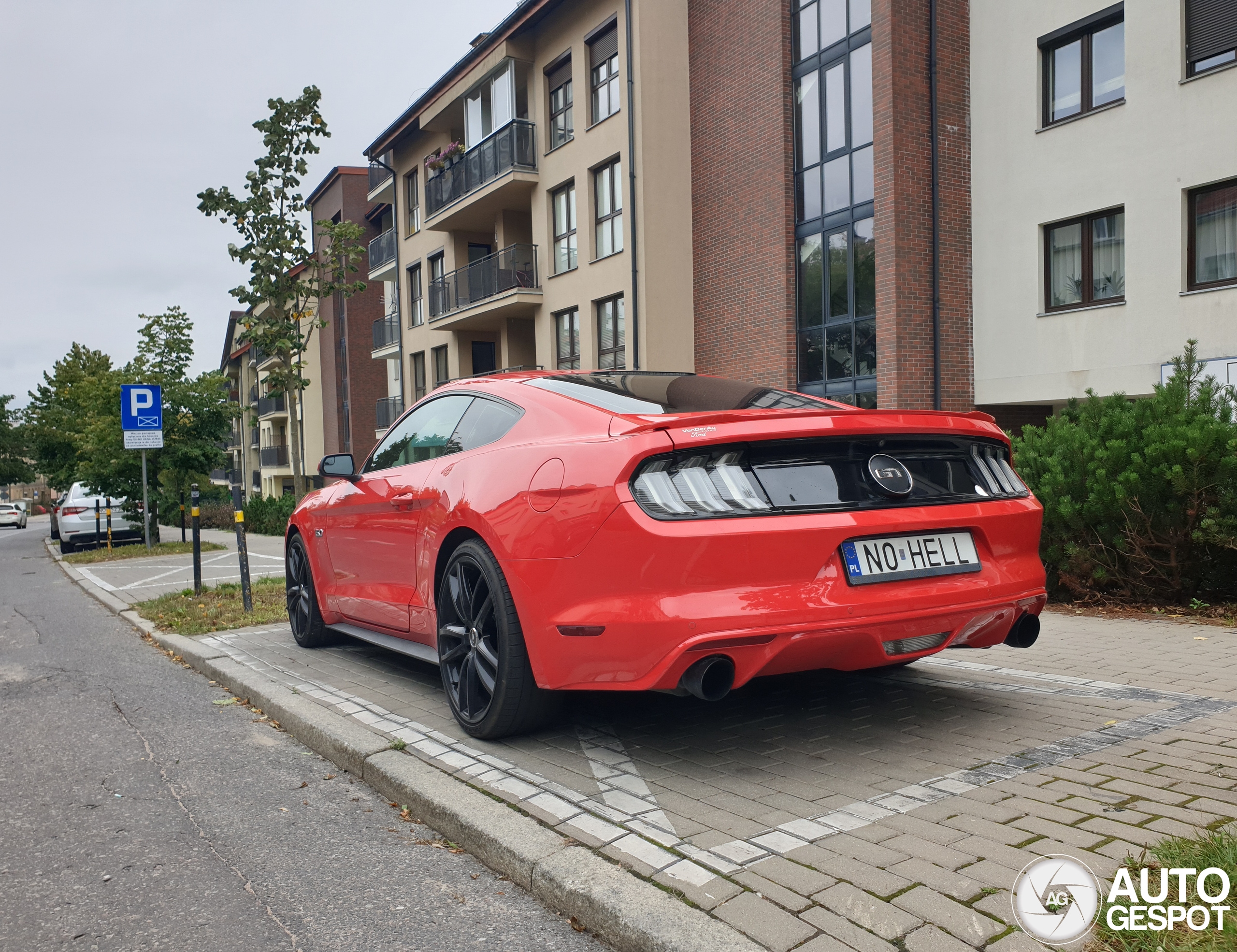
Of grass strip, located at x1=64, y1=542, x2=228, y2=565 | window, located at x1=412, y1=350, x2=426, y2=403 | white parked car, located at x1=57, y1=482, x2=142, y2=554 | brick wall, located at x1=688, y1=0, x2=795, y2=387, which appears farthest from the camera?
window, located at x1=412, y1=350, x2=426, y2=403

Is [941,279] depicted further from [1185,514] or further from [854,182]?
[1185,514]

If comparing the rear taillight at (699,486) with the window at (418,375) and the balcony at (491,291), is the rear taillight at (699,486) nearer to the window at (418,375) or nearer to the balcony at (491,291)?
the balcony at (491,291)

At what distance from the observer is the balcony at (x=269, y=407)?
56.2 metres

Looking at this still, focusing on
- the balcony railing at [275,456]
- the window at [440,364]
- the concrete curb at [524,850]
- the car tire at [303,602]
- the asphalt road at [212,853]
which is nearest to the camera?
the concrete curb at [524,850]

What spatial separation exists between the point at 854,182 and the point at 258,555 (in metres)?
12.6

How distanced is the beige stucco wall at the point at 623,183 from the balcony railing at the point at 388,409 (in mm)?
7488

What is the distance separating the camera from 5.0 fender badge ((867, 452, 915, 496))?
12.3 feet

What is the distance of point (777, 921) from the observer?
2439 millimetres

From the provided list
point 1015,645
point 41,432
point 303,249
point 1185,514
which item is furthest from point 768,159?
point 41,432

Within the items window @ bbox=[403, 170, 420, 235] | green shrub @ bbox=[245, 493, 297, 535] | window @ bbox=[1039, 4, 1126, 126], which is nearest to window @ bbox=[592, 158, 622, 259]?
window @ bbox=[1039, 4, 1126, 126]

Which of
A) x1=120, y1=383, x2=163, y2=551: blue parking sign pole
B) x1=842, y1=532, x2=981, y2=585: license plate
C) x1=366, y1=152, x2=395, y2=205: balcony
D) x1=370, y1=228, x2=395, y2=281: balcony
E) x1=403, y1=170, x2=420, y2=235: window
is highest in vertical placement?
x1=366, y1=152, x2=395, y2=205: balcony

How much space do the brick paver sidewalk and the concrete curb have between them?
3.3 inches

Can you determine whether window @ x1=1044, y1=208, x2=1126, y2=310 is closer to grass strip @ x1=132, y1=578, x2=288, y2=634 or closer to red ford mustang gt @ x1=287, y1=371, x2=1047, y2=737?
grass strip @ x1=132, y1=578, x2=288, y2=634

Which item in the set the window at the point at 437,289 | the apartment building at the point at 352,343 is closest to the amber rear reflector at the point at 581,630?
the window at the point at 437,289
